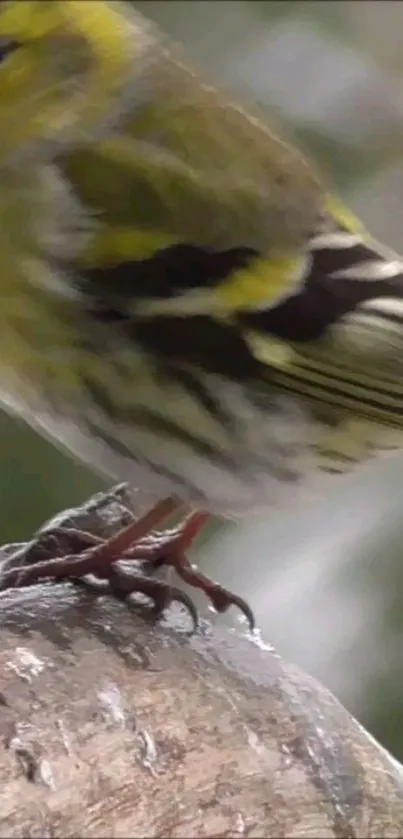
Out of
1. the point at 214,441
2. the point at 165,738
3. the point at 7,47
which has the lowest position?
the point at 165,738

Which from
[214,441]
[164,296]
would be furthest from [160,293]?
[214,441]

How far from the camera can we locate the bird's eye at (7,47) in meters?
0.89

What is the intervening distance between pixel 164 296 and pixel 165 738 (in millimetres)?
313

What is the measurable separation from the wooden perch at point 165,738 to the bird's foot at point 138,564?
0.08 feet

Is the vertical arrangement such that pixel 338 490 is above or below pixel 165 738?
above

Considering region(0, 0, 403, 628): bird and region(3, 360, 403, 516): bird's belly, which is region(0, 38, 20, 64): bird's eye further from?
region(3, 360, 403, 516): bird's belly

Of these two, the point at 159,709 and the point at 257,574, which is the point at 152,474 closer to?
the point at 159,709

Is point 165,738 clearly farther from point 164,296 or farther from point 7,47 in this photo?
point 7,47

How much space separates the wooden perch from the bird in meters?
0.08

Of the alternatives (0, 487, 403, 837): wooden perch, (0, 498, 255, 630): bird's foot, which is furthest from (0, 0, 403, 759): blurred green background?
(0, 487, 403, 837): wooden perch

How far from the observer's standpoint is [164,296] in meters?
0.90

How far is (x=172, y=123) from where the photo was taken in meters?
0.95

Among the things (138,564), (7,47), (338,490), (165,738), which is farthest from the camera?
(338,490)

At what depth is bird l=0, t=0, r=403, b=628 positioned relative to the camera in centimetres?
89
